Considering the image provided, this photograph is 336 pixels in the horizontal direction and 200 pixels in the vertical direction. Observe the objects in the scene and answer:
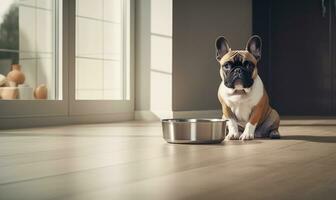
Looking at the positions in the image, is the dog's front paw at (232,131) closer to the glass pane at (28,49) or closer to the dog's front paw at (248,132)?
the dog's front paw at (248,132)

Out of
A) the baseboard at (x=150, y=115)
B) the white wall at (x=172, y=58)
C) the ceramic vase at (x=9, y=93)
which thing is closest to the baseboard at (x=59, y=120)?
the baseboard at (x=150, y=115)

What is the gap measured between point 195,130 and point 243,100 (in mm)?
378

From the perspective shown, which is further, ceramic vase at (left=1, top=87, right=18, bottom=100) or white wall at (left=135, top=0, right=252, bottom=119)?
white wall at (left=135, top=0, right=252, bottom=119)

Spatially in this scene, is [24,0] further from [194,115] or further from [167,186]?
[167,186]

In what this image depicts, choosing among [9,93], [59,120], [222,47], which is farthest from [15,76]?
[222,47]

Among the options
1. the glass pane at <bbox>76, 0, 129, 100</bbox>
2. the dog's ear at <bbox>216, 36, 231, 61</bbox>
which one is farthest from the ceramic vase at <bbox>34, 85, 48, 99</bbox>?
the dog's ear at <bbox>216, 36, 231, 61</bbox>

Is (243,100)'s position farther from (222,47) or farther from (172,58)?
(172,58)

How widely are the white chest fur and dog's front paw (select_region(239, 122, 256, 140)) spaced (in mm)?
48

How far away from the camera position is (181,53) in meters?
4.75

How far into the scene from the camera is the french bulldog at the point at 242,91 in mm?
2414

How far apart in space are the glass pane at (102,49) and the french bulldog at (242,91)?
1903mm

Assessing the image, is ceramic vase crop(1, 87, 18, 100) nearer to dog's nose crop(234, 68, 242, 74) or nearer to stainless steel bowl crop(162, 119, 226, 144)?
stainless steel bowl crop(162, 119, 226, 144)

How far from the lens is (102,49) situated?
446cm

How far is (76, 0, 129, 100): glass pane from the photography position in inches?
164
